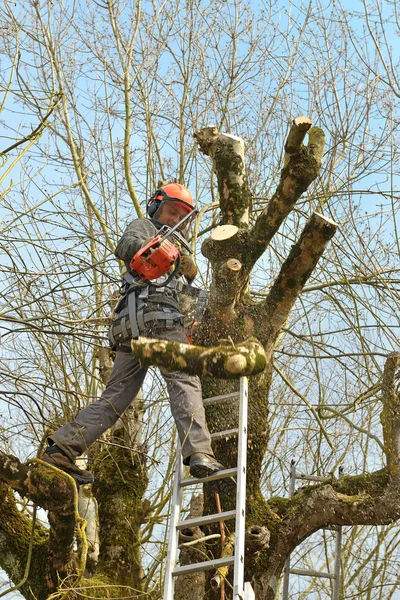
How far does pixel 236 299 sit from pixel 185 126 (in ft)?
13.2

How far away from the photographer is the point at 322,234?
187 inches

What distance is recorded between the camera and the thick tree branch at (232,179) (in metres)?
5.18

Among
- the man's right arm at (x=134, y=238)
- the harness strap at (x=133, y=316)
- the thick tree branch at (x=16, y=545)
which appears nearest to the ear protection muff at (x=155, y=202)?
the man's right arm at (x=134, y=238)

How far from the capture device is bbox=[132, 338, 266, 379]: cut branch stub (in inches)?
158

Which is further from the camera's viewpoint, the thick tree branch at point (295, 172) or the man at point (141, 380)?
the thick tree branch at point (295, 172)

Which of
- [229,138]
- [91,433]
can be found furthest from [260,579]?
[229,138]

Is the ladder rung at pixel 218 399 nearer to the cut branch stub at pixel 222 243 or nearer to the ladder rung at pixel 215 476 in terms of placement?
the ladder rung at pixel 215 476

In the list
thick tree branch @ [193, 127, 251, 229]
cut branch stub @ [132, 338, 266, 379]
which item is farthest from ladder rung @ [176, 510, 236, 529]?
thick tree branch @ [193, 127, 251, 229]

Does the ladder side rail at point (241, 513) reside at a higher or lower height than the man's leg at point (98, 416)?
lower

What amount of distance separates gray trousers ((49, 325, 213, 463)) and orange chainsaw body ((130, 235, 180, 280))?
0.43 meters

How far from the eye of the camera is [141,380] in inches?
193

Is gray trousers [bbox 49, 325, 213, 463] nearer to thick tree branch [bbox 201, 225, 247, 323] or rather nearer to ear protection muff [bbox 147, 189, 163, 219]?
thick tree branch [bbox 201, 225, 247, 323]

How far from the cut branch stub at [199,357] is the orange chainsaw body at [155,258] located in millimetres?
529

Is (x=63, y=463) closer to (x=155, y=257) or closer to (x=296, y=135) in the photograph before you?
(x=155, y=257)
